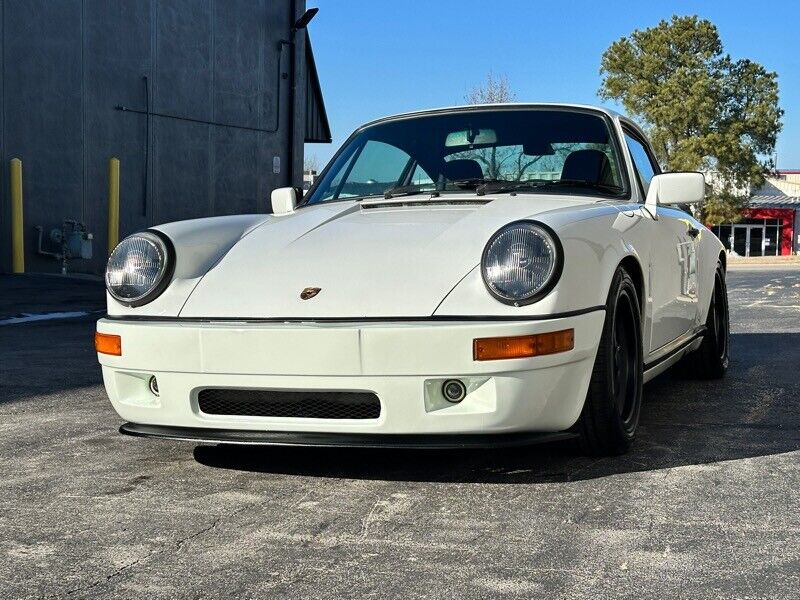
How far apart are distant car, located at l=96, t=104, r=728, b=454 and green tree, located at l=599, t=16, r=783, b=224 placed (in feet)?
136

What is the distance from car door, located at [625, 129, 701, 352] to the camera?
4.34 meters

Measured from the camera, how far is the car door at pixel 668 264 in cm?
434

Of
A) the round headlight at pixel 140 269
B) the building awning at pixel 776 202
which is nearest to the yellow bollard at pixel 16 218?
the round headlight at pixel 140 269

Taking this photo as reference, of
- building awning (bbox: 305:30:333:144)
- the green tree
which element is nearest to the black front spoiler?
building awning (bbox: 305:30:333:144)

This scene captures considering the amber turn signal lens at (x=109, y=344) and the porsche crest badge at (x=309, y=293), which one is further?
the amber turn signal lens at (x=109, y=344)

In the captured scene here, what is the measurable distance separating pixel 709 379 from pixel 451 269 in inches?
120

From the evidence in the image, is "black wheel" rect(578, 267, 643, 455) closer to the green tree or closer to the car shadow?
the car shadow

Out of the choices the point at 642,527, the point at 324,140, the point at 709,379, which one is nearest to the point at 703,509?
the point at 642,527

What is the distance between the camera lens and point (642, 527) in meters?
2.88

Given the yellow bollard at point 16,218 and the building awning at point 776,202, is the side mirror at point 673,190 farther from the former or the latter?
the building awning at point 776,202

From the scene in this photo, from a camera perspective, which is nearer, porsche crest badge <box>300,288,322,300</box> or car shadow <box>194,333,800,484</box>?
porsche crest badge <box>300,288,322,300</box>

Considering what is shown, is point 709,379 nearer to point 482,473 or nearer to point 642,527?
point 482,473

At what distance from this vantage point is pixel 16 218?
1484 cm

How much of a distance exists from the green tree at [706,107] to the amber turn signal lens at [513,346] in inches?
1657
